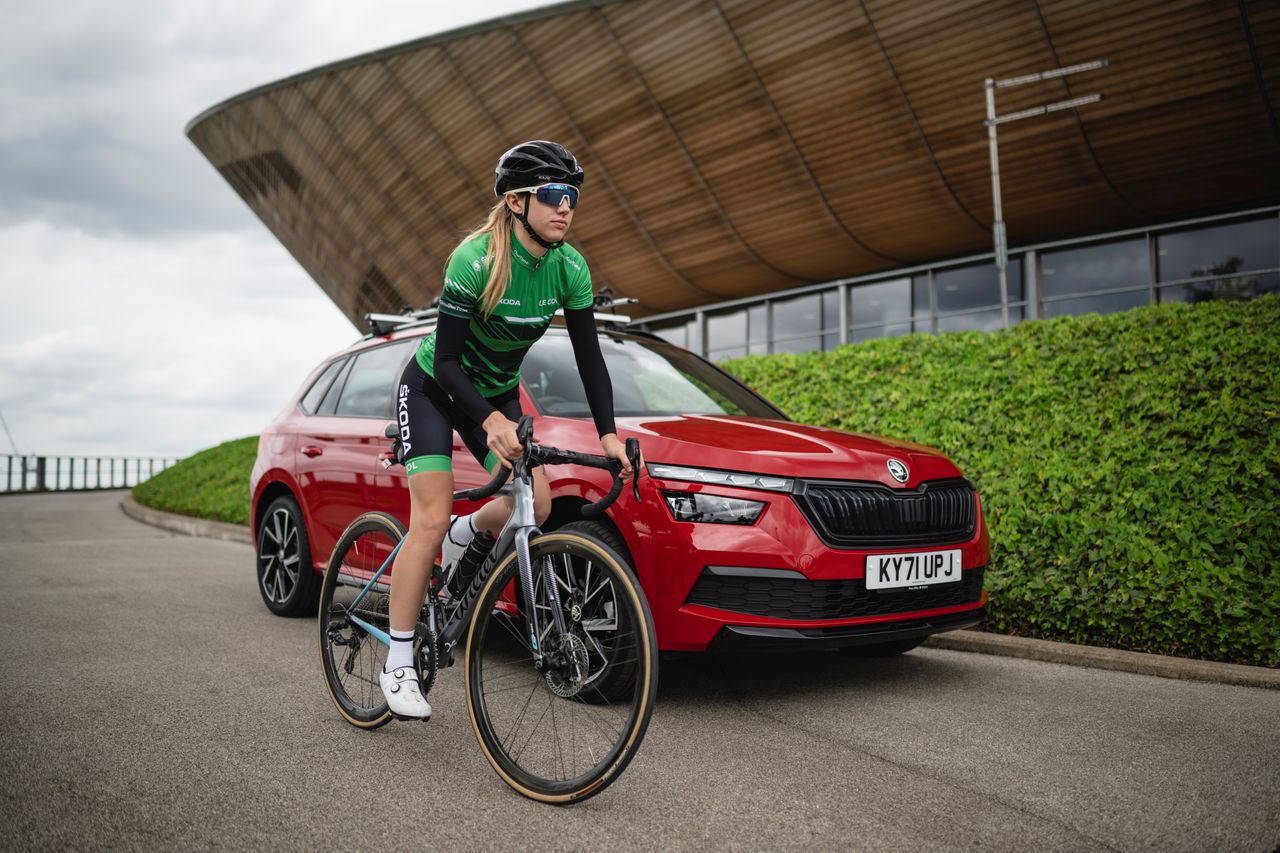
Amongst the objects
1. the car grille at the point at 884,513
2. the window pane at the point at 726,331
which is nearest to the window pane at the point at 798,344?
the window pane at the point at 726,331

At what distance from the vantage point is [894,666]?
4.77 meters

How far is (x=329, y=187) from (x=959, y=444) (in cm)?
2825

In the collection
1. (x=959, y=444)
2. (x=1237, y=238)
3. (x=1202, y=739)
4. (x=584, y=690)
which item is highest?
(x=1237, y=238)

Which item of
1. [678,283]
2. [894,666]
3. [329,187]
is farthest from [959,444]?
[329,187]

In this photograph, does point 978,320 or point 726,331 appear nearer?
point 978,320

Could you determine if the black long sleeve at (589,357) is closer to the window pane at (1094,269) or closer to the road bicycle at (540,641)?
the road bicycle at (540,641)

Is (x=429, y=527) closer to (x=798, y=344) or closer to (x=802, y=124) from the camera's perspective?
(x=802, y=124)

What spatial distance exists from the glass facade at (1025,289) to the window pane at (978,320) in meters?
0.03

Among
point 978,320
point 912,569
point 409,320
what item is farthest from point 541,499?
point 978,320

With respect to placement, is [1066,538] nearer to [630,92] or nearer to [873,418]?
[873,418]

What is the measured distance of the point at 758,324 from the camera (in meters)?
27.6

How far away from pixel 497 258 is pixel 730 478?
130cm

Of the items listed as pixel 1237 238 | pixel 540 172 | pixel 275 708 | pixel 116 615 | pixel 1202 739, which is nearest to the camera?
pixel 540 172

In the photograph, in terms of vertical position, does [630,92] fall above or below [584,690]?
above
